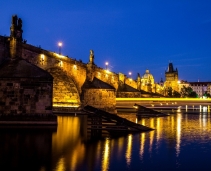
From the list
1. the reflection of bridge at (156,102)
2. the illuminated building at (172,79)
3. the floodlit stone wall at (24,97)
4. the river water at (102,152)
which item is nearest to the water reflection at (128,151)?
the river water at (102,152)

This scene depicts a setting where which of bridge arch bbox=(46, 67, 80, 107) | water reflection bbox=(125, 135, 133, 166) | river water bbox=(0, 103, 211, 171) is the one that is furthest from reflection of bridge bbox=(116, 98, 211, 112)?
water reflection bbox=(125, 135, 133, 166)

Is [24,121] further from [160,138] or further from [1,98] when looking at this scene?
[160,138]

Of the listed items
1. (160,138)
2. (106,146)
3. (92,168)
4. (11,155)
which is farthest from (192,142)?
A: (11,155)

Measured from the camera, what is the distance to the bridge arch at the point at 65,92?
1703 inches

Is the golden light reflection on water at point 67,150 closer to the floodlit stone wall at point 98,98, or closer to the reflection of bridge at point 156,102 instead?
the floodlit stone wall at point 98,98

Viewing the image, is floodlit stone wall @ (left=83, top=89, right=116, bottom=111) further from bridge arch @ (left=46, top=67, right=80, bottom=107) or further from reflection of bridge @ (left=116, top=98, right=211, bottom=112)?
reflection of bridge @ (left=116, top=98, right=211, bottom=112)

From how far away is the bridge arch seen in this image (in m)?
43.2

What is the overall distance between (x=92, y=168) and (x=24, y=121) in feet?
46.9

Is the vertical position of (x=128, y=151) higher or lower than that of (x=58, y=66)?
lower

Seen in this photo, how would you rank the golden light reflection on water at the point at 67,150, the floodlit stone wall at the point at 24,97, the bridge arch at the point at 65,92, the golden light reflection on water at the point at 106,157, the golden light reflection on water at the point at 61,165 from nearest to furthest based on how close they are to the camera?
the golden light reflection on water at the point at 61,165
the golden light reflection on water at the point at 106,157
the golden light reflection on water at the point at 67,150
the floodlit stone wall at the point at 24,97
the bridge arch at the point at 65,92

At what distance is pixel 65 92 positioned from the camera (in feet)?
151

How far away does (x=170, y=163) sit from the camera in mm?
12422

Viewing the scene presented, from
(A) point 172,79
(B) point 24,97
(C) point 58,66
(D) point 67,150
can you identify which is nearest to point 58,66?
(C) point 58,66

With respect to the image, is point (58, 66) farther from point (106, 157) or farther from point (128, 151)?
point (106, 157)
